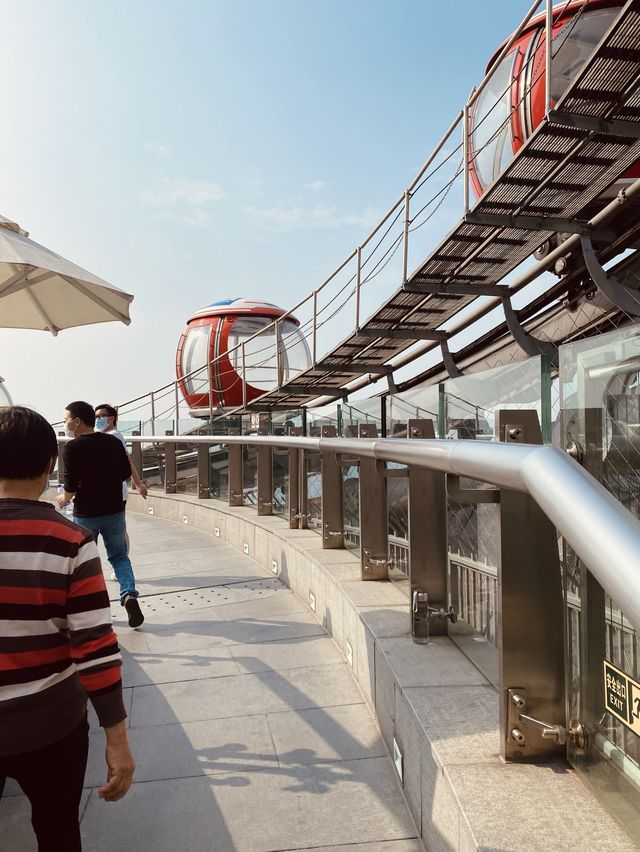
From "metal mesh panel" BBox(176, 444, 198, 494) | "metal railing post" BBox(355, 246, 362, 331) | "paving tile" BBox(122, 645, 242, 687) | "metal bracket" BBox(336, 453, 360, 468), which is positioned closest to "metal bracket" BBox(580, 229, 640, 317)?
"metal railing post" BBox(355, 246, 362, 331)

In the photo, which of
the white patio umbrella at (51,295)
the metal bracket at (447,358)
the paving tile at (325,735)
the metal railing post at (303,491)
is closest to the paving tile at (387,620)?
the paving tile at (325,735)

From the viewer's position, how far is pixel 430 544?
315 centimetres

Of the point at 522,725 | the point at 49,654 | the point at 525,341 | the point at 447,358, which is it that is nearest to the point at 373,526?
the point at 522,725

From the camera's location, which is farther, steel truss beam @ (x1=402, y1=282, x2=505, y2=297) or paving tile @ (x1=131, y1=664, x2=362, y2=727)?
steel truss beam @ (x1=402, y1=282, x2=505, y2=297)

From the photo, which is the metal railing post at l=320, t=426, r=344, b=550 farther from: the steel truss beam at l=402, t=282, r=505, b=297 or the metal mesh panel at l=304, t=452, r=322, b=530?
the steel truss beam at l=402, t=282, r=505, b=297

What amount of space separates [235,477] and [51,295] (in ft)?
9.92

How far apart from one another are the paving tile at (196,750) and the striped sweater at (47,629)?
3.67ft

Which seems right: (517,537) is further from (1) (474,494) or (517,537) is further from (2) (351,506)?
(2) (351,506)

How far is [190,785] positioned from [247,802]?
26 centimetres

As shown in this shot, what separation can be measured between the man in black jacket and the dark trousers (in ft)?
10.5

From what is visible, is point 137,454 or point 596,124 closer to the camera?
point 596,124

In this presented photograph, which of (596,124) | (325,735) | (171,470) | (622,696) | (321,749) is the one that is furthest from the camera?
(171,470)

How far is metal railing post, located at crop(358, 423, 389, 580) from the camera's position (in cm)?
410

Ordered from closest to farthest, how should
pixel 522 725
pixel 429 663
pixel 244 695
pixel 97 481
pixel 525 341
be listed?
1. pixel 522 725
2. pixel 429 663
3. pixel 244 695
4. pixel 97 481
5. pixel 525 341
